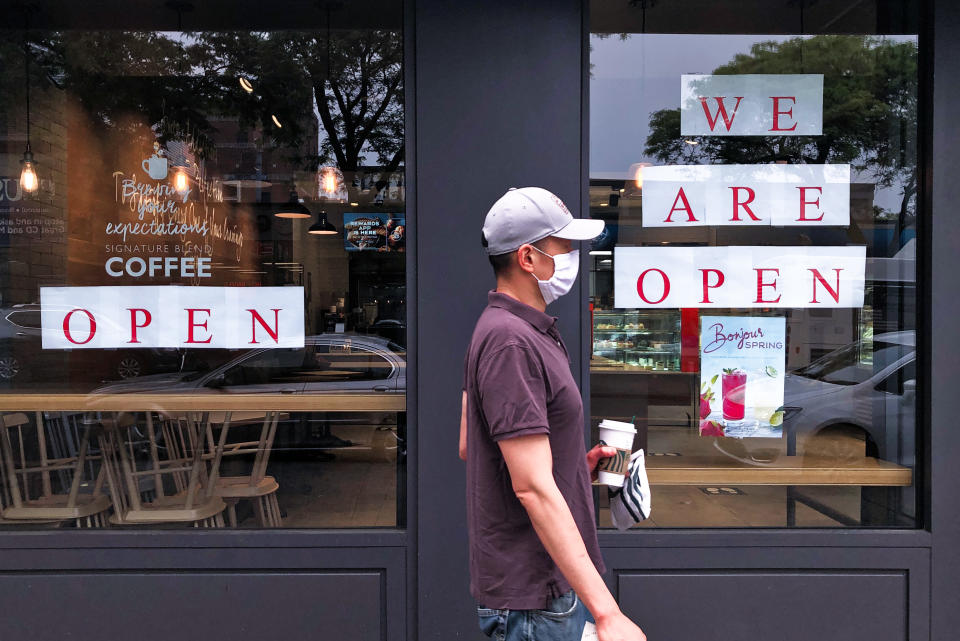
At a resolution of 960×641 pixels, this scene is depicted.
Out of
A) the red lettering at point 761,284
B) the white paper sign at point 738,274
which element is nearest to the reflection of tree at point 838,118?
the white paper sign at point 738,274

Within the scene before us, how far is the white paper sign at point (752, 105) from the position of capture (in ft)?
10.6

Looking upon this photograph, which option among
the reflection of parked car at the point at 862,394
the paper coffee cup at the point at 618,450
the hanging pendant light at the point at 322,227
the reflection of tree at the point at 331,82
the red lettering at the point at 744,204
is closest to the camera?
the paper coffee cup at the point at 618,450

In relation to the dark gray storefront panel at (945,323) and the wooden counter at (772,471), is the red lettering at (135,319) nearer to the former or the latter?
the wooden counter at (772,471)

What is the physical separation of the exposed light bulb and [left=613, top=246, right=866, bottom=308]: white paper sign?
147 inches

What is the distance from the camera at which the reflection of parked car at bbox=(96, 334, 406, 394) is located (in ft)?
11.2

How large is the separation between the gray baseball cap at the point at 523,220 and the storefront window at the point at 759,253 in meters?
1.34

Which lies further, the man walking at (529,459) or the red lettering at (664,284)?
the red lettering at (664,284)

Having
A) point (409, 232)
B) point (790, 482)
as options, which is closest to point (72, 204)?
point (409, 232)

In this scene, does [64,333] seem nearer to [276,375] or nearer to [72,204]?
[276,375]

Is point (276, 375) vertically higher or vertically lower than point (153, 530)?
higher

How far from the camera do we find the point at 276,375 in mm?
3547

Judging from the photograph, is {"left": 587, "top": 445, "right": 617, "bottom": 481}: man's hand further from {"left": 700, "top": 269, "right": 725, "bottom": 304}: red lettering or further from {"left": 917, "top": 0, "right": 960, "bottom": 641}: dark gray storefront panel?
{"left": 917, "top": 0, "right": 960, "bottom": 641}: dark gray storefront panel

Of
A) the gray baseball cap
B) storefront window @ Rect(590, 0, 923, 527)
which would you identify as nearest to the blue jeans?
the gray baseball cap

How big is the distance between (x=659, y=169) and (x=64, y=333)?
3.04m
